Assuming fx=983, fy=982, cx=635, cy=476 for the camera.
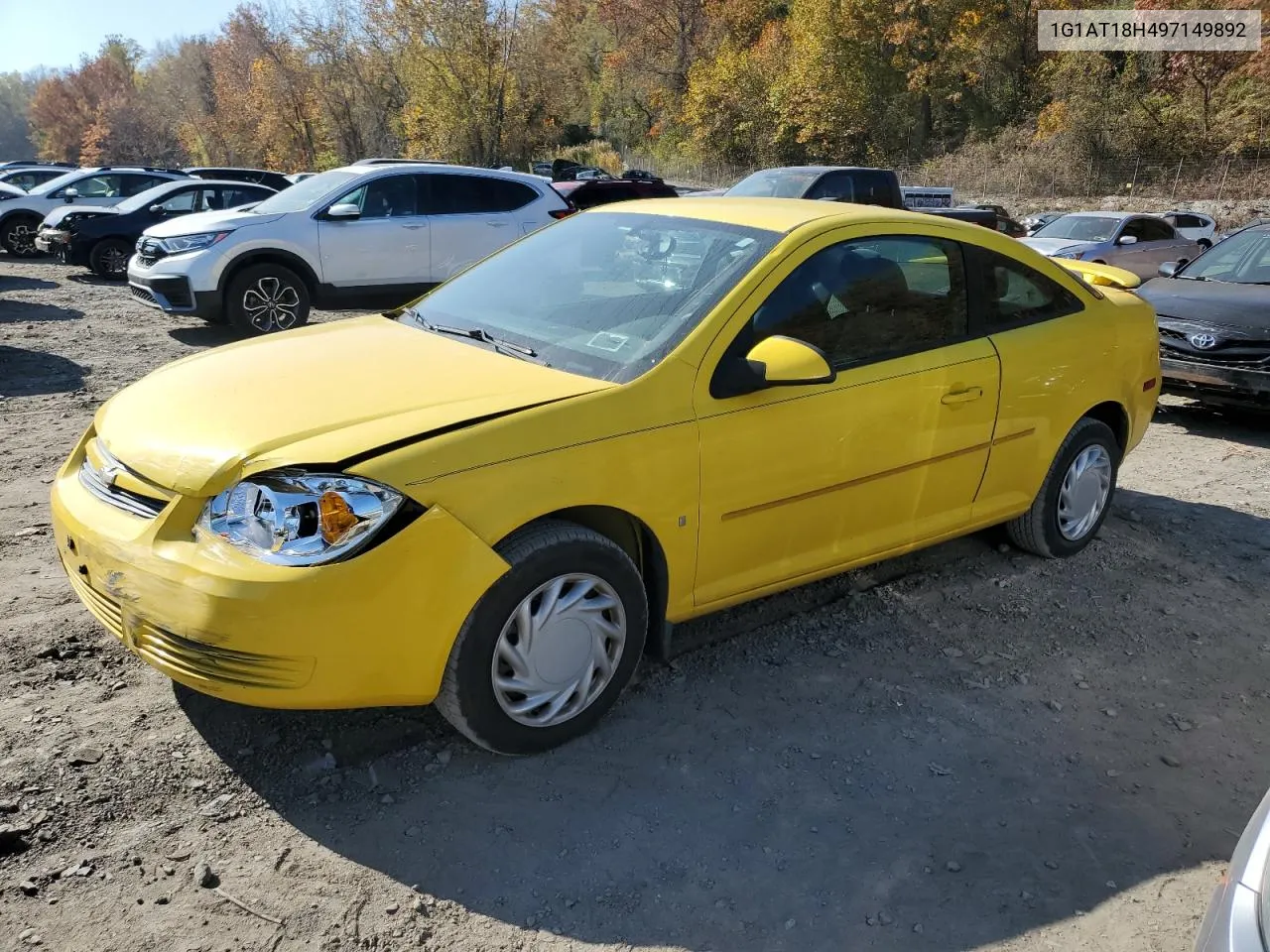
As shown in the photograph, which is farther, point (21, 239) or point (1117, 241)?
point (21, 239)

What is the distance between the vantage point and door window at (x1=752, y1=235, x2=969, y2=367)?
352 centimetres

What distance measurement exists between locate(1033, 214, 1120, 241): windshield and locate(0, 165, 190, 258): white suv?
51.0 ft

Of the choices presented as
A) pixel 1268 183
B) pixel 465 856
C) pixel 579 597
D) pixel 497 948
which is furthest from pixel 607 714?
pixel 1268 183

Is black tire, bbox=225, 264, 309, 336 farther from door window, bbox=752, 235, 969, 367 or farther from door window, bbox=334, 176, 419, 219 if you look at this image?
door window, bbox=752, 235, 969, 367

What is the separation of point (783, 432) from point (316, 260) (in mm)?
7982

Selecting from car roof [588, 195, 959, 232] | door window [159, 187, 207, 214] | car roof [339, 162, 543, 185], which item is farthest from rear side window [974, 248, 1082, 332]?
door window [159, 187, 207, 214]

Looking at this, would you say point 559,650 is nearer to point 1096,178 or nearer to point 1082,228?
point 1082,228

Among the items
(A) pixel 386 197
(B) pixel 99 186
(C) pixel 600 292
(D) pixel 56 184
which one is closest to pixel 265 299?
(A) pixel 386 197

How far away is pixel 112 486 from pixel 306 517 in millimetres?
822

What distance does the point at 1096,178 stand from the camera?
32.6 metres

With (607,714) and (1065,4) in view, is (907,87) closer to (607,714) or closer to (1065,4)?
(1065,4)

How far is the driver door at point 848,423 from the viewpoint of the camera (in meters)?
3.32

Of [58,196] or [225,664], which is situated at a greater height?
[58,196]

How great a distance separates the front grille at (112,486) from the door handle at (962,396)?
2.82m
